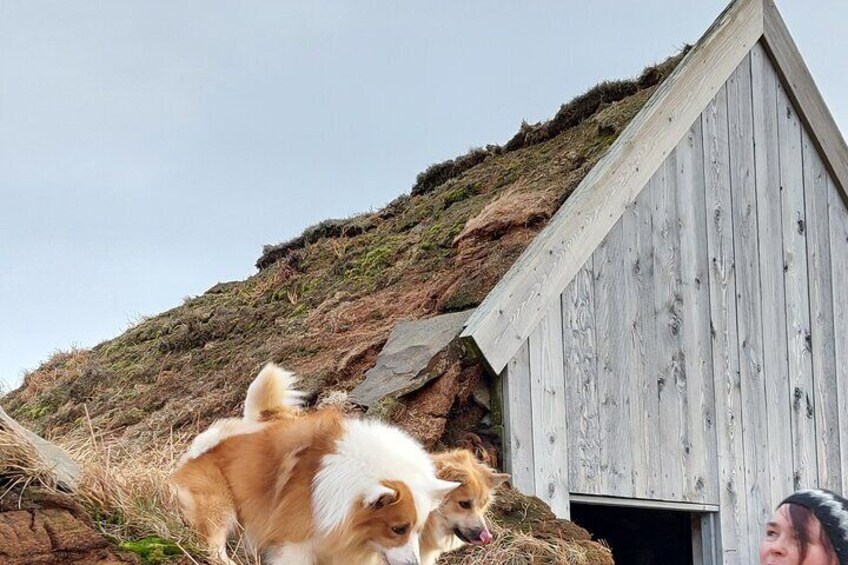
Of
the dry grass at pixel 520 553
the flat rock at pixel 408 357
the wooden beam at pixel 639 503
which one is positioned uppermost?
the flat rock at pixel 408 357

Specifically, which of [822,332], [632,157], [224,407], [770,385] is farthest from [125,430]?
[822,332]

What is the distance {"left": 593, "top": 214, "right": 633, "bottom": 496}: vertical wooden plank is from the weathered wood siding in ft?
0.04

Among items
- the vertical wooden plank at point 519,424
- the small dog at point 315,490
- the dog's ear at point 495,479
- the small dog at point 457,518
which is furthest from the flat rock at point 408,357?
the small dog at point 315,490

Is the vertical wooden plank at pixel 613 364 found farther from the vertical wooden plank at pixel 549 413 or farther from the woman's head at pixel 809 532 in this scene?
the woman's head at pixel 809 532

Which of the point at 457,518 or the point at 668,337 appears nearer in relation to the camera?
the point at 457,518

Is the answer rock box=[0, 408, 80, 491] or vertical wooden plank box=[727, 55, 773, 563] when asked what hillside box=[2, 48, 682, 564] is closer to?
vertical wooden plank box=[727, 55, 773, 563]

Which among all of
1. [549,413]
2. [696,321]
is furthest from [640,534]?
[549,413]

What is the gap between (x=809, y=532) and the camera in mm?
3416

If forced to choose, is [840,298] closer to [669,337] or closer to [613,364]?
[669,337]

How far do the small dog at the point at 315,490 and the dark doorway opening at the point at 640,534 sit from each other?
600 cm

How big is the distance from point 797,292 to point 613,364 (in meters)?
2.46

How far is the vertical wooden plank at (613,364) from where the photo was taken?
7730mm

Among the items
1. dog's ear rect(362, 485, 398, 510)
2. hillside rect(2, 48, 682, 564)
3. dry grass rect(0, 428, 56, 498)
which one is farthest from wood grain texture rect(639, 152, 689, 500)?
dry grass rect(0, 428, 56, 498)

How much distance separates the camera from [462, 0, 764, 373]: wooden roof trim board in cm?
715
